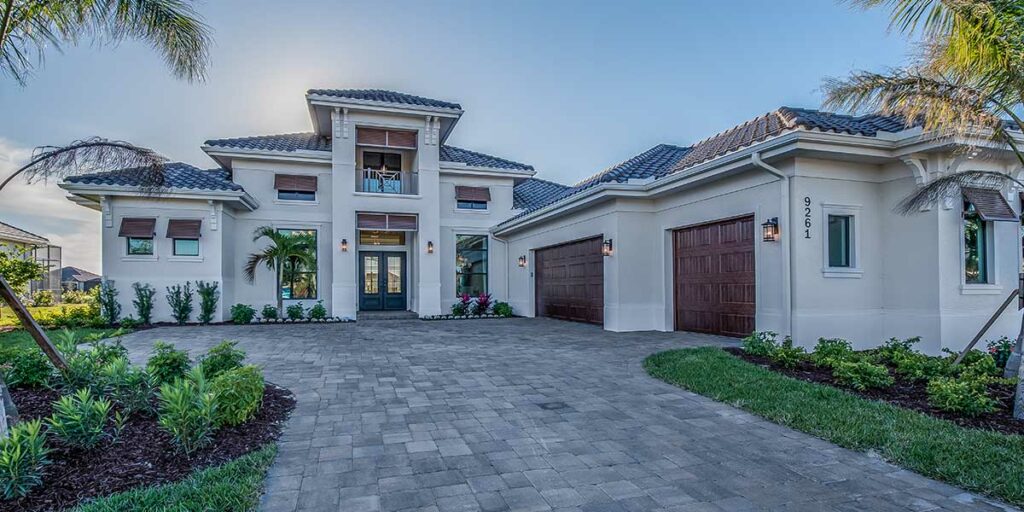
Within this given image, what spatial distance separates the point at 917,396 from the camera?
518cm

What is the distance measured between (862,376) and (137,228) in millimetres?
16208

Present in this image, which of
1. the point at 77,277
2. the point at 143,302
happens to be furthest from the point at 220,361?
the point at 77,277

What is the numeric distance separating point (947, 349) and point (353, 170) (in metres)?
14.6

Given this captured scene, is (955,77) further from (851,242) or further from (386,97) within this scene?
(386,97)

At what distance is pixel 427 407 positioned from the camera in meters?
5.02

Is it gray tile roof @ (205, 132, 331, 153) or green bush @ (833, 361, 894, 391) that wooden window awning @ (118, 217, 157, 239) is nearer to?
gray tile roof @ (205, 132, 331, 153)

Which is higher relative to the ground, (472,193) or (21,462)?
(472,193)

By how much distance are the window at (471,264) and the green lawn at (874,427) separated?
11729mm

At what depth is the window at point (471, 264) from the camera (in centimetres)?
1766

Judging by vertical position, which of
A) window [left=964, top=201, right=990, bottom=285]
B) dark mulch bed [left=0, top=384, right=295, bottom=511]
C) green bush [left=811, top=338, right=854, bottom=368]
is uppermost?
window [left=964, top=201, right=990, bottom=285]

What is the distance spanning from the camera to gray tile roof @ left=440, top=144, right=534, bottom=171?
17.8m

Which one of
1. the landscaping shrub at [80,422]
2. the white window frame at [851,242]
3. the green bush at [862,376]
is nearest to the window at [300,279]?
the landscaping shrub at [80,422]

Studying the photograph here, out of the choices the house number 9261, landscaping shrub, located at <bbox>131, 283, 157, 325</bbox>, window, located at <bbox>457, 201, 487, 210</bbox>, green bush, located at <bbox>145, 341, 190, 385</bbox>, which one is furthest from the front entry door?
the house number 9261

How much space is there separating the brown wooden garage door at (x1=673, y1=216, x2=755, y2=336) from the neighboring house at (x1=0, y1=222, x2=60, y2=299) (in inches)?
948
